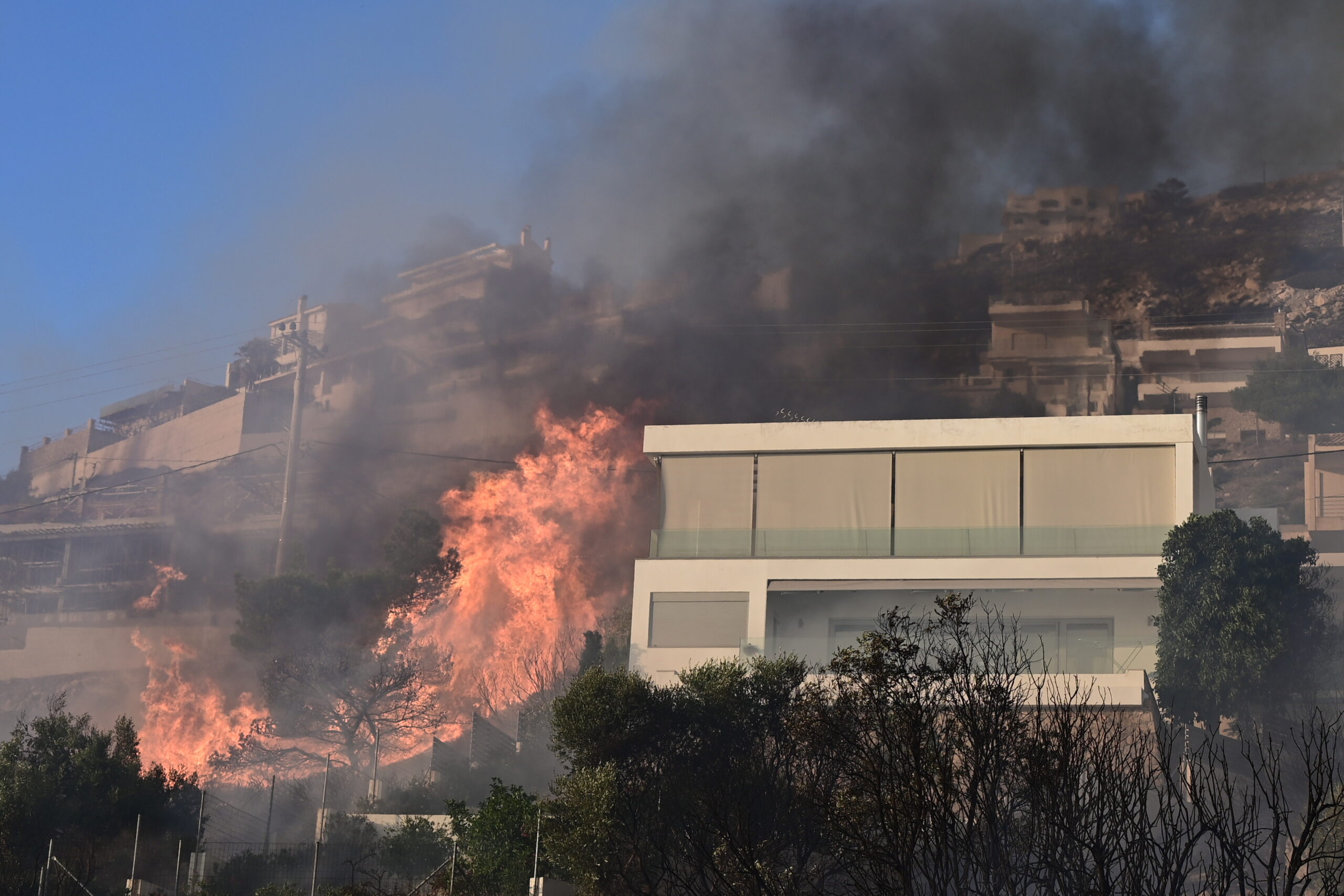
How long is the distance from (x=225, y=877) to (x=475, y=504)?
48.8 m

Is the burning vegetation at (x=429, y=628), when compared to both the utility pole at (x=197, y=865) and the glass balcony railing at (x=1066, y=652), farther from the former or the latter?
the glass balcony railing at (x=1066, y=652)

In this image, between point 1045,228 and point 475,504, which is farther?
point 1045,228

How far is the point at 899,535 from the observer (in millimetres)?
35969

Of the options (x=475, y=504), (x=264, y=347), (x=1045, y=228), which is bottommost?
(x=475, y=504)

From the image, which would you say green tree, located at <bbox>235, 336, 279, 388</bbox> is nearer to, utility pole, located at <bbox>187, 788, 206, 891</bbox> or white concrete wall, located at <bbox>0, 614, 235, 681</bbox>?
white concrete wall, located at <bbox>0, 614, 235, 681</bbox>

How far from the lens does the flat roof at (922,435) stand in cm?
3569

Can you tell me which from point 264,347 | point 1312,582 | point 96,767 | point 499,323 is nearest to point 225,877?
point 96,767

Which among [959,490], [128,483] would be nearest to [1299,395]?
[959,490]

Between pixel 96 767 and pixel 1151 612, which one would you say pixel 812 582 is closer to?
pixel 1151 612

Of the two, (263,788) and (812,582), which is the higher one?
(812,582)

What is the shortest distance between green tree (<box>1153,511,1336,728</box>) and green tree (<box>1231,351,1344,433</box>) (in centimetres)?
4747

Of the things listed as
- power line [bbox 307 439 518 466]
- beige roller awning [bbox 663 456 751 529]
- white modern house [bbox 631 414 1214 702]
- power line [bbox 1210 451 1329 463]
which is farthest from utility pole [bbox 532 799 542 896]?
power line [bbox 1210 451 1329 463]

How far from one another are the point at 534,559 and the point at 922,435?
3552 centimetres

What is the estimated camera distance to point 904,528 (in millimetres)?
36219
